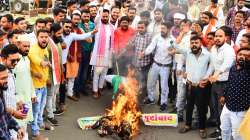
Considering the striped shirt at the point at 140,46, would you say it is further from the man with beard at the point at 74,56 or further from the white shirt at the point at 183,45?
the man with beard at the point at 74,56

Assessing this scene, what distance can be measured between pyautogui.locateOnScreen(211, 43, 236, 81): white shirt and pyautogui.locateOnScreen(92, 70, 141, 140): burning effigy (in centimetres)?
180

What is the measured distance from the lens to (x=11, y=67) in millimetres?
6609

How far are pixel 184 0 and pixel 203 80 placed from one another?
5858 mm

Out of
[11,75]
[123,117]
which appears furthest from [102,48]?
[11,75]

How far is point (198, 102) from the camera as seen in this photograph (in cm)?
896

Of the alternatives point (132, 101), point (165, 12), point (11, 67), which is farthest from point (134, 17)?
point (11, 67)

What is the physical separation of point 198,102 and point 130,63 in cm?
233

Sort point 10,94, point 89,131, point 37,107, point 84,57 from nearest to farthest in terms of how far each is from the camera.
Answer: point 10,94, point 37,107, point 89,131, point 84,57

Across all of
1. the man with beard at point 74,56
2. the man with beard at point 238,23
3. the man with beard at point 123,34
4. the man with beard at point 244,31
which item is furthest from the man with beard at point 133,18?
the man with beard at point 244,31

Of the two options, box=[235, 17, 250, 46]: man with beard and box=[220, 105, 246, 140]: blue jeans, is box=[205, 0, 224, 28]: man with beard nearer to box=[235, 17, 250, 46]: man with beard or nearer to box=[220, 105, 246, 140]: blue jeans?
box=[235, 17, 250, 46]: man with beard

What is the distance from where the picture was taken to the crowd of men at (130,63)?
23.9 ft

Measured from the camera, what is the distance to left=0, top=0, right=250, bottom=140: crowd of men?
730 cm

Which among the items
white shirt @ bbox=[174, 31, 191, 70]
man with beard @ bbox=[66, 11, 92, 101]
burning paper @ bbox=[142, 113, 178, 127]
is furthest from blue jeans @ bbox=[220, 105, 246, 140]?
man with beard @ bbox=[66, 11, 92, 101]

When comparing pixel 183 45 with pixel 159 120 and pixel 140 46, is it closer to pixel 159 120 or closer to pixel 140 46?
pixel 140 46
